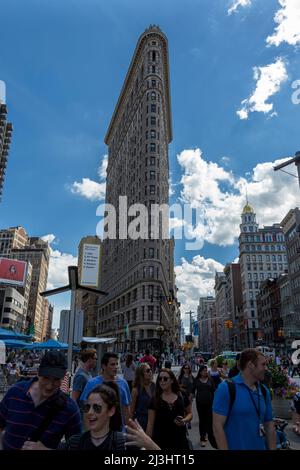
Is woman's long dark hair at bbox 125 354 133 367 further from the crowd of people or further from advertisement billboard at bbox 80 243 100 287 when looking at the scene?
the crowd of people

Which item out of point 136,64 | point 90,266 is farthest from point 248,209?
point 90,266

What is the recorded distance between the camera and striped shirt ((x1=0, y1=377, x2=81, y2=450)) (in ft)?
9.93

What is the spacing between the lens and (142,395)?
634 cm

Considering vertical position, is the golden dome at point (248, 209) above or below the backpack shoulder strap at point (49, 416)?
above

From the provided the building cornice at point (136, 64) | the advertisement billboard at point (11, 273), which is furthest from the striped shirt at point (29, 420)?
the building cornice at point (136, 64)

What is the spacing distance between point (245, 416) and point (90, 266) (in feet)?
37.4

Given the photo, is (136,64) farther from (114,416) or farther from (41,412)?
(41,412)

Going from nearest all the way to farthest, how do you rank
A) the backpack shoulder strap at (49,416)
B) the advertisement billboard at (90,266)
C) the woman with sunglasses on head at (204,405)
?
the backpack shoulder strap at (49,416)
the woman with sunglasses on head at (204,405)
the advertisement billboard at (90,266)

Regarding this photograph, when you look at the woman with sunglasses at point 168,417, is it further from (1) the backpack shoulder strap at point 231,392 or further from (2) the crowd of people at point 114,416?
(1) the backpack shoulder strap at point 231,392

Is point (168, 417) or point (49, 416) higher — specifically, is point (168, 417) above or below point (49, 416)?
below

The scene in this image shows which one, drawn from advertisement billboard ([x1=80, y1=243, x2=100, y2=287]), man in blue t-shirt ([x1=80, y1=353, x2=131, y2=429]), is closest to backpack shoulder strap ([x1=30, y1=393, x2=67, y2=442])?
man in blue t-shirt ([x1=80, y1=353, x2=131, y2=429])

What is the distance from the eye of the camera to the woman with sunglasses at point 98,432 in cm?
276
